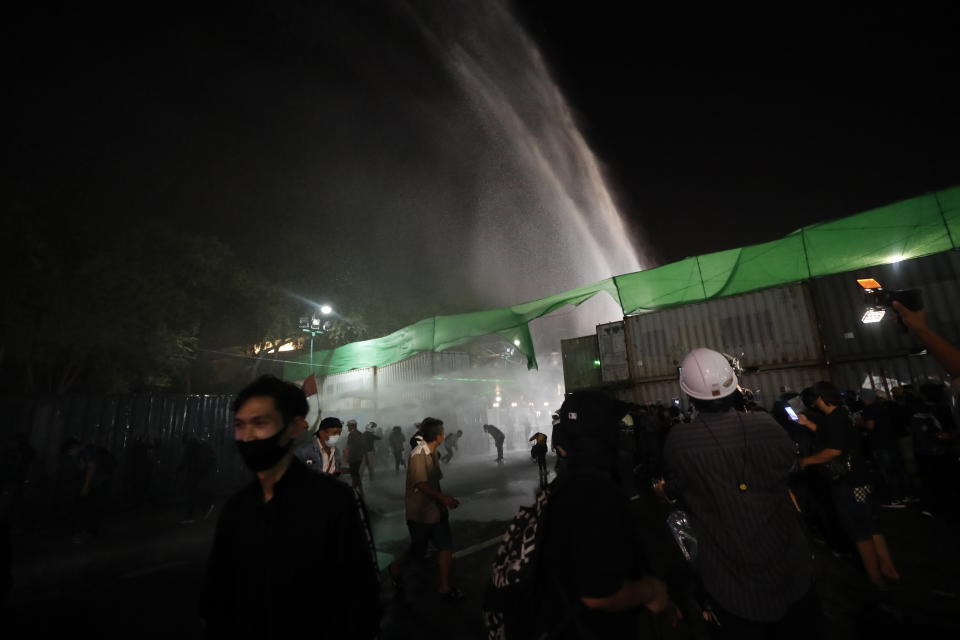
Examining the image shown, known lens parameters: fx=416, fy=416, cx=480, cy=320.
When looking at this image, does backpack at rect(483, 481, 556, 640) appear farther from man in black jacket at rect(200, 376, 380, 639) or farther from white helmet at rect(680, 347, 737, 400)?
white helmet at rect(680, 347, 737, 400)

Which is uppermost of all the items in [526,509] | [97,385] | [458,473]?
[97,385]

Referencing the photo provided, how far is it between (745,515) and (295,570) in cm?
204

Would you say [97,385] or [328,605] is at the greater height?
[97,385]

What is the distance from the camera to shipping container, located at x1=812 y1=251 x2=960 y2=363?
9.16 meters

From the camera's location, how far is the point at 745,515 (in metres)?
1.99

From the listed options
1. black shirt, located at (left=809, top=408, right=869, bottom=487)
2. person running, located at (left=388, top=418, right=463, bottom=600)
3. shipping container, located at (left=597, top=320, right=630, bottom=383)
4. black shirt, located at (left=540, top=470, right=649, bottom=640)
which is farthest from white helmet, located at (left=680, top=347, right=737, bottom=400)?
shipping container, located at (left=597, top=320, right=630, bottom=383)

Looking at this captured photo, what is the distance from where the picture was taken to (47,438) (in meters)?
9.50

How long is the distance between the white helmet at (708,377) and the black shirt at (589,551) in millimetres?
883

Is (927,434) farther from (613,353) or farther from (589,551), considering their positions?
(589,551)

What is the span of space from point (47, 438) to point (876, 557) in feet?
48.9

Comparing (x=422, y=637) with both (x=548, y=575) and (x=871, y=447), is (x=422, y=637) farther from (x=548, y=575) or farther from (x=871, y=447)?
(x=871, y=447)

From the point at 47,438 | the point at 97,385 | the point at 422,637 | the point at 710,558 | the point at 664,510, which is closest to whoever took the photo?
the point at 710,558

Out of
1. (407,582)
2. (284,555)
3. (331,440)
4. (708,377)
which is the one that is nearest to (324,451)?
(331,440)

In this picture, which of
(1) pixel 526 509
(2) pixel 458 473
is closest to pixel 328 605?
(1) pixel 526 509
